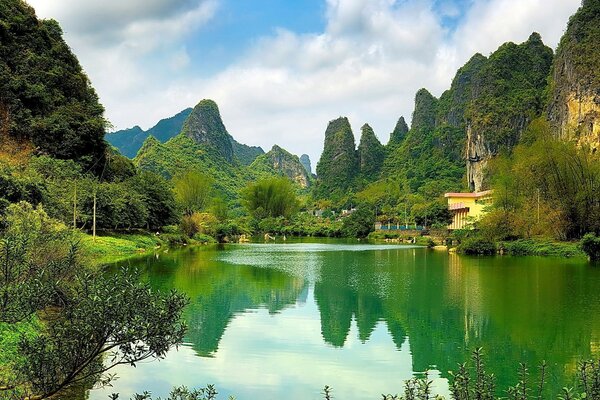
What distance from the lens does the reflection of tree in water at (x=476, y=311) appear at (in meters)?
10.2

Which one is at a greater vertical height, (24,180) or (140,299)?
(24,180)

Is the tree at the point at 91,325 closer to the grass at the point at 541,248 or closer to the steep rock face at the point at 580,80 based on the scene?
the grass at the point at 541,248

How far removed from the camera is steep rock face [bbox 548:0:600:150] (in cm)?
5053

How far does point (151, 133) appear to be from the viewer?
172125 millimetres

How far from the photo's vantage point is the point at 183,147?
110188mm

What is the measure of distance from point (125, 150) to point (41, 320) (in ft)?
558

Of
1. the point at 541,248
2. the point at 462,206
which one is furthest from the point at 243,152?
the point at 541,248

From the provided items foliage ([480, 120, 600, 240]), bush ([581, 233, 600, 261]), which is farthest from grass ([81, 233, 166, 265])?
bush ([581, 233, 600, 261])

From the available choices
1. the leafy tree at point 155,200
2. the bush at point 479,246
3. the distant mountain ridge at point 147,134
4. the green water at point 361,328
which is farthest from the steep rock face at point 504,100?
the distant mountain ridge at point 147,134

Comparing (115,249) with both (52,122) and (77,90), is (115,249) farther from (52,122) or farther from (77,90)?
(77,90)

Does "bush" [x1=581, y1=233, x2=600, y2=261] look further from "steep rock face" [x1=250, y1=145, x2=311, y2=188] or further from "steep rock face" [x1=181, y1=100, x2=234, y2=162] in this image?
"steep rock face" [x1=250, y1=145, x2=311, y2=188]

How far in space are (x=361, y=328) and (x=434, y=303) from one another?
369cm

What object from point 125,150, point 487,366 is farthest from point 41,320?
point 125,150

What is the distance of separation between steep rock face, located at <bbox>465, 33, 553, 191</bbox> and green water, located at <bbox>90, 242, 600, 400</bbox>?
5471cm
